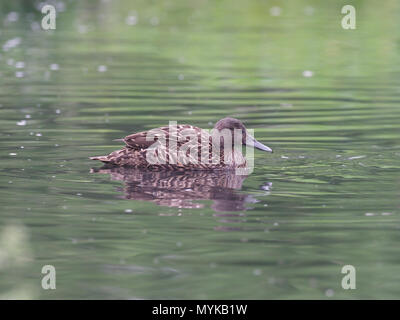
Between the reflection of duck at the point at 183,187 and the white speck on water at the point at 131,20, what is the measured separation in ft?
71.8

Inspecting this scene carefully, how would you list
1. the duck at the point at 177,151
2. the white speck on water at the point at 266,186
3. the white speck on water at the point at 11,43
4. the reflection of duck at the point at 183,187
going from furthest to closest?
the white speck on water at the point at 11,43 → the duck at the point at 177,151 → the white speck on water at the point at 266,186 → the reflection of duck at the point at 183,187

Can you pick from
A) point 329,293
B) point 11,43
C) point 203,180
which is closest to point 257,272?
point 329,293

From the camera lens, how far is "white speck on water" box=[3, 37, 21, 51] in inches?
1005

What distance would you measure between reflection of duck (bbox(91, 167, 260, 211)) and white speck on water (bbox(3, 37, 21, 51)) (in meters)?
14.9

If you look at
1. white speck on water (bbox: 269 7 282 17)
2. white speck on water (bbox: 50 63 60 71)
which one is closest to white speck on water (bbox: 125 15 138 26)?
white speck on water (bbox: 269 7 282 17)

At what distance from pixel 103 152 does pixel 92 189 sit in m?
2.09

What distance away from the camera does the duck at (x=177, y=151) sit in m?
11.2

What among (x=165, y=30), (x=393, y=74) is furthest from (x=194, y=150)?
(x=165, y=30)

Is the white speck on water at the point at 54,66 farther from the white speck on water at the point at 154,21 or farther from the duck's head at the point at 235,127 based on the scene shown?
the duck's head at the point at 235,127

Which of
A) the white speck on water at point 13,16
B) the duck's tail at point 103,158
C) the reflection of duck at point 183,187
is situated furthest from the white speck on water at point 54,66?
the white speck on water at point 13,16

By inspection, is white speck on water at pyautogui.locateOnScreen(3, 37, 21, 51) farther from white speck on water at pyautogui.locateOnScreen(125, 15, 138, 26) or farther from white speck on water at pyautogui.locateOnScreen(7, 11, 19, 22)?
white speck on water at pyautogui.locateOnScreen(125, 15, 138, 26)

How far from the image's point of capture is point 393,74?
20703 mm

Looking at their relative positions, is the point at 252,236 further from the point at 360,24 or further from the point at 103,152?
the point at 360,24

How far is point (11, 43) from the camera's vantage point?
2623 centimetres
